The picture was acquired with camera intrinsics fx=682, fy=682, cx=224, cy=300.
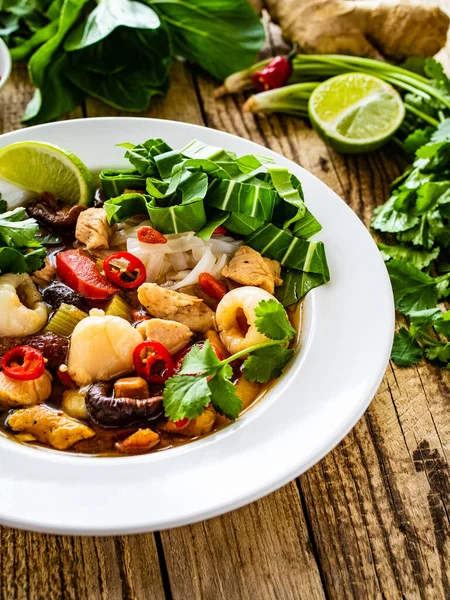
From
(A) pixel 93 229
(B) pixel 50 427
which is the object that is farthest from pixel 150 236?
(B) pixel 50 427

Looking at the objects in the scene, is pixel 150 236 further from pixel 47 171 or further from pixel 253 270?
pixel 47 171

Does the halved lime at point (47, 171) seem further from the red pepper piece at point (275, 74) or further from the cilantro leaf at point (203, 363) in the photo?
the red pepper piece at point (275, 74)

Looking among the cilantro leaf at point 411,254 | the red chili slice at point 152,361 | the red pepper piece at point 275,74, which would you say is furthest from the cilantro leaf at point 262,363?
the red pepper piece at point 275,74

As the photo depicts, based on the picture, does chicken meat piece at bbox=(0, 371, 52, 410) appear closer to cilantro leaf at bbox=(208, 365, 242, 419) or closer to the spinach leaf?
cilantro leaf at bbox=(208, 365, 242, 419)

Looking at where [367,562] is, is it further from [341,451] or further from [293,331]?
[293,331]

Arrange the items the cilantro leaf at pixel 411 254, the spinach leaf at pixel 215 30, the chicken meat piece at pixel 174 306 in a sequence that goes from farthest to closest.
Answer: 1. the spinach leaf at pixel 215 30
2. the cilantro leaf at pixel 411 254
3. the chicken meat piece at pixel 174 306

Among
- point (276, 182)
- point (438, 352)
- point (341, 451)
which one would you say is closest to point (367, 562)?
point (341, 451)
